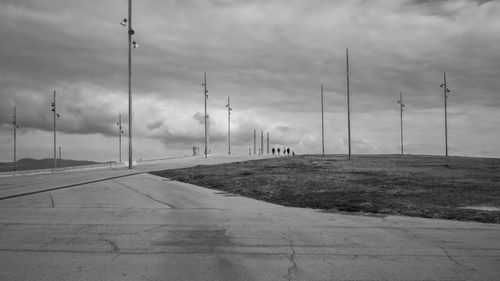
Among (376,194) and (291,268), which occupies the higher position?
(376,194)

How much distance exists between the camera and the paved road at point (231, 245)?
20.2 ft

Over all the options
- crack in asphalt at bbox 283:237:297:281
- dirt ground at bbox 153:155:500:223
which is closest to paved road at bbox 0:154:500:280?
crack in asphalt at bbox 283:237:297:281

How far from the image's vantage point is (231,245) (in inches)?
308

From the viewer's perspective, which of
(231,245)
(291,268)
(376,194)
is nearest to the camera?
(291,268)

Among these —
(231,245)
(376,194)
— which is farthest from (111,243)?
(376,194)

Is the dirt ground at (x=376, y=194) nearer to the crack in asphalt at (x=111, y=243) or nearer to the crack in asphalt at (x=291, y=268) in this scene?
the crack in asphalt at (x=291, y=268)

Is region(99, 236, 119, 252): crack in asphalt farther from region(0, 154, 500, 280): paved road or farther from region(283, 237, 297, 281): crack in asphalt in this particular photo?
region(283, 237, 297, 281): crack in asphalt

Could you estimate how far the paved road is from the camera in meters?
A: 6.17

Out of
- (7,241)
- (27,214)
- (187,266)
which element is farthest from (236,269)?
(27,214)

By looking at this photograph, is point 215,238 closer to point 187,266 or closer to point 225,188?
point 187,266

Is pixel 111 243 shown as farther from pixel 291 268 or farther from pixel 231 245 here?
pixel 291 268

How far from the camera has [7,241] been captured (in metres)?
8.09

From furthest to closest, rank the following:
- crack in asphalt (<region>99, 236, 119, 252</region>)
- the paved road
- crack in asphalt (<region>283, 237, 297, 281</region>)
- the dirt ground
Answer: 1. the dirt ground
2. crack in asphalt (<region>99, 236, 119, 252</region>)
3. the paved road
4. crack in asphalt (<region>283, 237, 297, 281</region>)

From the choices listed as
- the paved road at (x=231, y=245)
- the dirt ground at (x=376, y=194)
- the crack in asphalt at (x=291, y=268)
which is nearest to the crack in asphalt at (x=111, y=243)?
the paved road at (x=231, y=245)
